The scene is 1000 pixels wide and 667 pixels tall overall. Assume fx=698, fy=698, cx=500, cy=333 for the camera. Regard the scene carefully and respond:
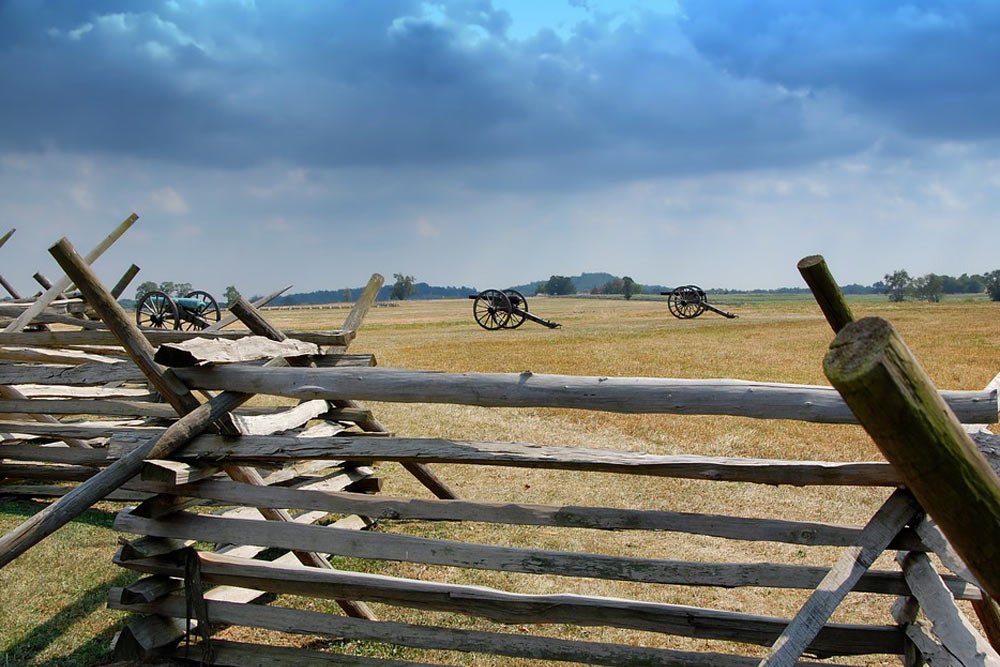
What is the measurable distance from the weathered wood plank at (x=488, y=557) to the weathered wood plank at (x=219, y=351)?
0.88 meters

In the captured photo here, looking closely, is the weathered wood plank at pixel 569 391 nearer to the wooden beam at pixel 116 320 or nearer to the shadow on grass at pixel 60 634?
the wooden beam at pixel 116 320

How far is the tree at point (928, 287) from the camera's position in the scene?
98.4m

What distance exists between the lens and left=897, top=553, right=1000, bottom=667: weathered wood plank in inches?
100

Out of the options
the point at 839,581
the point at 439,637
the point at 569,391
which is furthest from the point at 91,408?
the point at 839,581

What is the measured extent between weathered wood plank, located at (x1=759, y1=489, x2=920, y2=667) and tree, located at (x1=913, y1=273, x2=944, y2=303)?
110m

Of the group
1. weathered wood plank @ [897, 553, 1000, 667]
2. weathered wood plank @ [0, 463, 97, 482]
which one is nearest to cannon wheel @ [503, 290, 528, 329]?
weathered wood plank @ [0, 463, 97, 482]

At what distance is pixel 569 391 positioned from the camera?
3.15m

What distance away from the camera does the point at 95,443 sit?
750cm

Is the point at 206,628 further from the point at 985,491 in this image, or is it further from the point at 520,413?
the point at 520,413

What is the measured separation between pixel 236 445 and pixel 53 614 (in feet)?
7.03

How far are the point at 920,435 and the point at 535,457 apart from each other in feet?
7.49

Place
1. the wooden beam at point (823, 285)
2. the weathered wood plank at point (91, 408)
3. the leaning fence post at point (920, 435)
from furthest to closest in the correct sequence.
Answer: the weathered wood plank at point (91, 408) < the wooden beam at point (823, 285) < the leaning fence post at point (920, 435)

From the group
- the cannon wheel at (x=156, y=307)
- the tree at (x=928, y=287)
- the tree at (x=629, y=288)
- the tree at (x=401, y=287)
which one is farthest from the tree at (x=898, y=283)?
the cannon wheel at (x=156, y=307)

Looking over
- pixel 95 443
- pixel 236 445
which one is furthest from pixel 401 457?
pixel 95 443
